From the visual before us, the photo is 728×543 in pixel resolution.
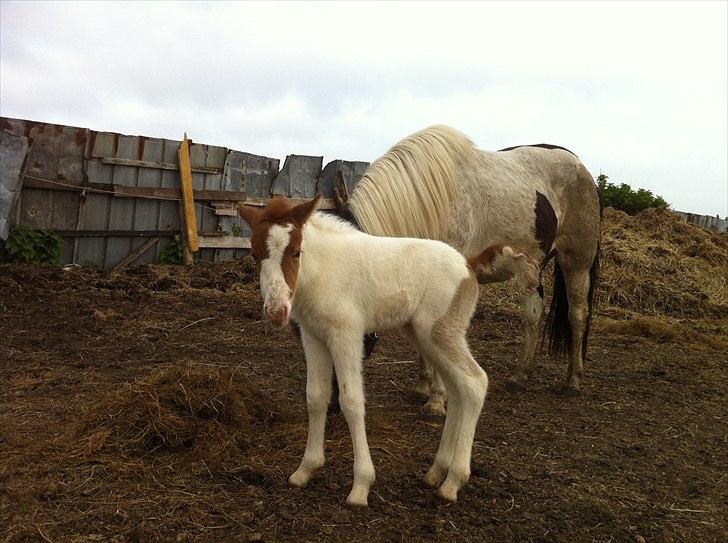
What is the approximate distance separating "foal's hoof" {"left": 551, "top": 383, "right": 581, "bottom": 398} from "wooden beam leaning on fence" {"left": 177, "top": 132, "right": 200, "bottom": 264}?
6134 millimetres

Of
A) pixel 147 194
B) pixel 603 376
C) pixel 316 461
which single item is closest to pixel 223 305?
pixel 147 194

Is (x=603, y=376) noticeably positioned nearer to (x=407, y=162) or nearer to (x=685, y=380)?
(x=685, y=380)

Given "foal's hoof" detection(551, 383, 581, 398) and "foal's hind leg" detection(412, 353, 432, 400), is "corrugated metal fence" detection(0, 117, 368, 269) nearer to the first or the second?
"foal's hind leg" detection(412, 353, 432, 400)

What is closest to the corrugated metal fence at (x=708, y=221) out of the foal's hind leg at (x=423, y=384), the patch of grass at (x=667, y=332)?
the patch of grass at (x=667, y=332)

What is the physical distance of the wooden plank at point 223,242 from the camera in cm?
1044

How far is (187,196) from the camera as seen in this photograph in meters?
10.2

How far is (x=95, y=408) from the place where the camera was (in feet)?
13.1

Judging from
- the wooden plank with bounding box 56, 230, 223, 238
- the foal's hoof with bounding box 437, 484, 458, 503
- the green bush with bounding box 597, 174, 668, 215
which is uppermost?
the green bush with bounding box 597, 174, 668, 215

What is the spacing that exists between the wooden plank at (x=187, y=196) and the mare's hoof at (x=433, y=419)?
6.31 metres

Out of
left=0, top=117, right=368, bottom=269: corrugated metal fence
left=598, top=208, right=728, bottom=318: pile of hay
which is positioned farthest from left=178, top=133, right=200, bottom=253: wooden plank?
left=598, top=208, right=728, bottom=318: pile of hay

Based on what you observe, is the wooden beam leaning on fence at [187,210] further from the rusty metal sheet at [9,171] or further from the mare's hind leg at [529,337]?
the mare's hind leg at [529,337]

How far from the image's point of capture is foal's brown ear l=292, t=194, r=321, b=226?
308 centimetres

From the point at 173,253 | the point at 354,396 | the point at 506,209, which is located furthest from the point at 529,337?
the point at 173,253

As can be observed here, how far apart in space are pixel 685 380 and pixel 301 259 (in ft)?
16.1
